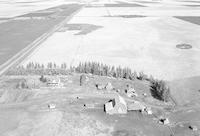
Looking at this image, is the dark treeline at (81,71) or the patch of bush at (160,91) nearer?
the patch of bush at (160,91)

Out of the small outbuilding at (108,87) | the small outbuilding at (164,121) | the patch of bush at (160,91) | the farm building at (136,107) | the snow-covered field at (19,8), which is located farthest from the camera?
the snow-covered field at (19,8)

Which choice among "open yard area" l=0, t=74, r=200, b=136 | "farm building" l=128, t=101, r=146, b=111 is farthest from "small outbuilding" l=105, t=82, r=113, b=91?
"farm building" l=128, t=101, r=146, b=111

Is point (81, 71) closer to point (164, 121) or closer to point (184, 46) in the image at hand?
point (164, 121)

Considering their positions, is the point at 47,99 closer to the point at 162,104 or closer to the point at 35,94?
the point at 35,94

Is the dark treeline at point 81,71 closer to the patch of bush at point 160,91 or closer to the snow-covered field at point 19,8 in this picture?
the patch of bush at point 160,91

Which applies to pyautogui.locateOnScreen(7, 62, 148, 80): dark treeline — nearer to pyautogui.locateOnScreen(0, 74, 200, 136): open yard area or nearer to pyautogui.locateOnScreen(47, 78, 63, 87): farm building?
pyautogui.locateOnScreen(0, 74, 200, 136): open yard area

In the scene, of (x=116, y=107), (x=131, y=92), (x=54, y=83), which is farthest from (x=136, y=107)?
(x=54, y=83)

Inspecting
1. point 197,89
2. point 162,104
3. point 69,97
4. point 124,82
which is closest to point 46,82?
point 69,97

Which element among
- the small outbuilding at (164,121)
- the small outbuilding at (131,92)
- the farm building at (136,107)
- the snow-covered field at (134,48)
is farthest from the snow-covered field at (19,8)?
the small outbuilding at (164,121)

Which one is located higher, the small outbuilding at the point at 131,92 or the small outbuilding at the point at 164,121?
the small outbuilding at the point at 164,121
